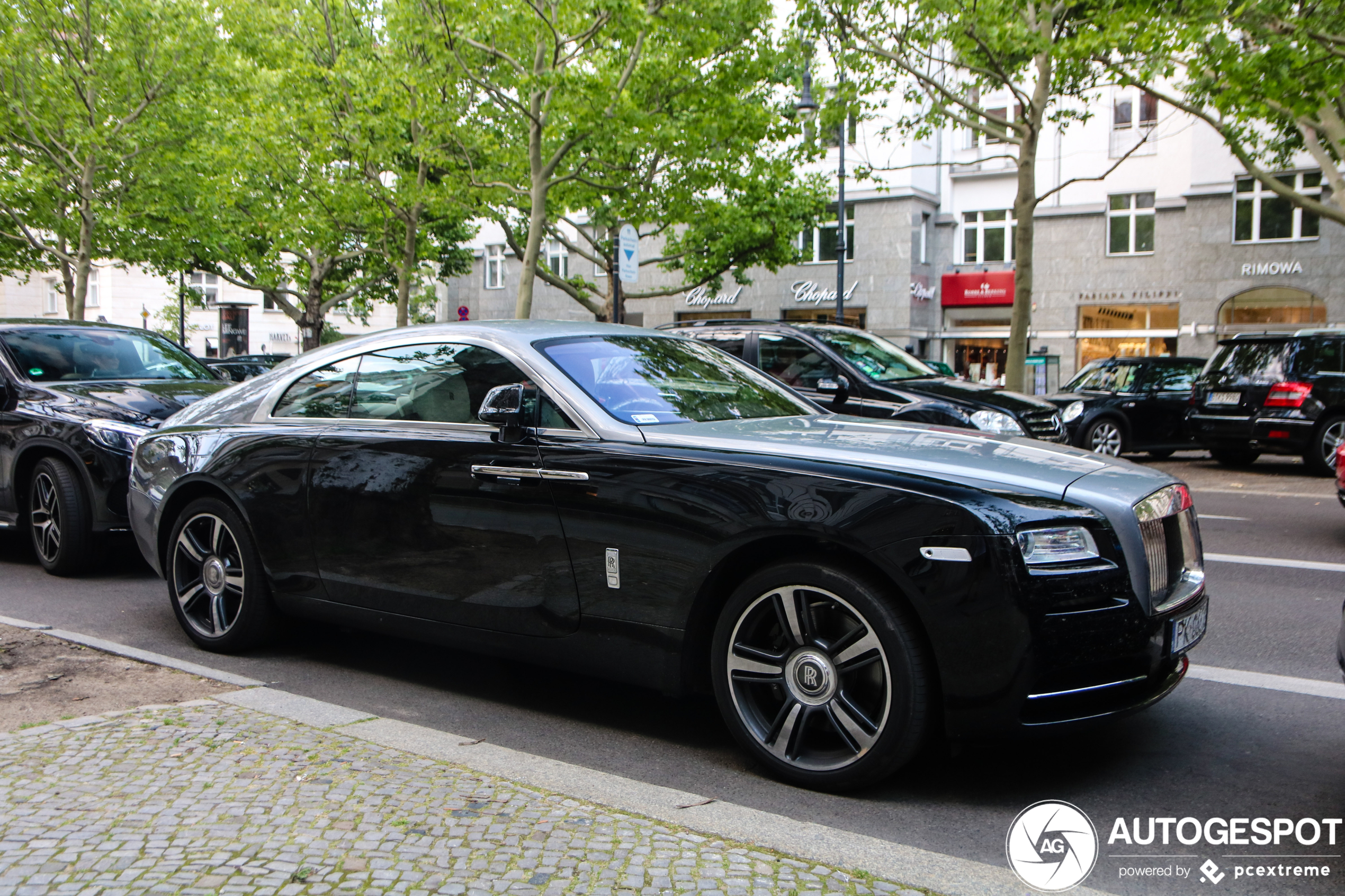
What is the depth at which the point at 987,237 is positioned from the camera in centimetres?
3656

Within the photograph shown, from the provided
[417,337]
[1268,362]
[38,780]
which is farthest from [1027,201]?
[38,780]

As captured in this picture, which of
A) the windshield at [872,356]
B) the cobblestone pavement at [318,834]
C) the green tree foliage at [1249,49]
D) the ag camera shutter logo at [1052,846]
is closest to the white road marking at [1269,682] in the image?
the ag camera shutter logo at [1052,846]

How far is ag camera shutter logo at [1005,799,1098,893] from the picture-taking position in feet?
10.2

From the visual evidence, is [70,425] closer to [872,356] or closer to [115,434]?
[115,434]

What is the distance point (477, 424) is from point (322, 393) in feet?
3.66

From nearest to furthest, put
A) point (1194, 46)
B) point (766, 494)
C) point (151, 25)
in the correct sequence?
point (766, 494)
point (1194, 46)
point (151, 25)

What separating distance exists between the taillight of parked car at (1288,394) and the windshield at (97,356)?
1259cm

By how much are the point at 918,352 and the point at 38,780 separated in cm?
3519

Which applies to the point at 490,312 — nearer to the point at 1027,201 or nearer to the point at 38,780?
the point at 1027,201

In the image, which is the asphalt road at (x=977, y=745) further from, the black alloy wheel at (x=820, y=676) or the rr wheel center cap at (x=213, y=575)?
the rr wheel center cap at (x=213, y=575)

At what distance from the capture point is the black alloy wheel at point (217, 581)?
5387 mm

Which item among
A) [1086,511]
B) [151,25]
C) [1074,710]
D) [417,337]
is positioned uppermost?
[151,25]

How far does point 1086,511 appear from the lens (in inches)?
138

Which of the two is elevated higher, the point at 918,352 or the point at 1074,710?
the point at 918,352
